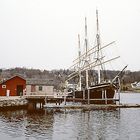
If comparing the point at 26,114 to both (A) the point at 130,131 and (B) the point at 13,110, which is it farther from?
(A) the point at 130,131

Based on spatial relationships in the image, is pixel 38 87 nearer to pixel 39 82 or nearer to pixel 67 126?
pixel 39 82

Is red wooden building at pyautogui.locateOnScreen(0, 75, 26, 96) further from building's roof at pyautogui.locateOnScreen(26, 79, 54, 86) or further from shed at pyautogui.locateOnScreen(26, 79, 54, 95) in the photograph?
building's roof at pyautogui.locateOnScreen(26, 79, 54, 86)

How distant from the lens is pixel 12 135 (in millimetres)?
36156

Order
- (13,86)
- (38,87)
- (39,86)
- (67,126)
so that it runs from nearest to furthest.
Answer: (67,126), (13,86), (38,87), (39,86)

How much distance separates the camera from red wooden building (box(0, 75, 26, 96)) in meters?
65.3

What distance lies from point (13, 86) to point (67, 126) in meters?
25.2

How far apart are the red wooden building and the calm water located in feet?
30.0

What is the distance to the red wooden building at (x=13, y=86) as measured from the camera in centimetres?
6531

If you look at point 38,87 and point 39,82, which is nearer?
point 38,87

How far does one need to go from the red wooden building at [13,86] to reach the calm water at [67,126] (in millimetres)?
9147

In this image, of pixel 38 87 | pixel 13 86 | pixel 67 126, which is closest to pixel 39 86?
pixel 38 87

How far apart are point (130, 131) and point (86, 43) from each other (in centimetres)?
5596

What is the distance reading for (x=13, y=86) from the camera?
65.6 meters

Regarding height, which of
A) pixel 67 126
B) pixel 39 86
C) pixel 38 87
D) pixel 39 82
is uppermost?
pixel 39 82
